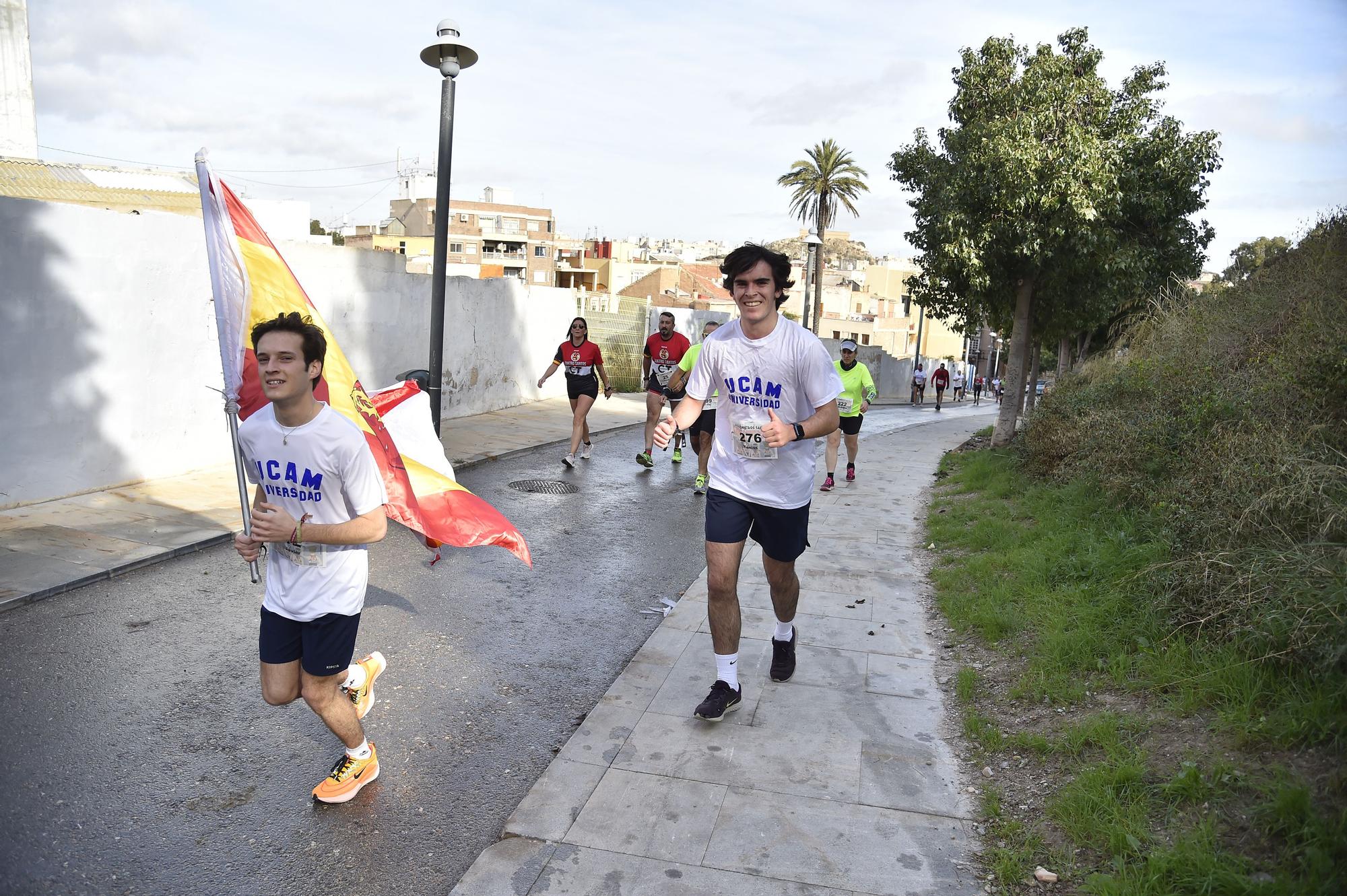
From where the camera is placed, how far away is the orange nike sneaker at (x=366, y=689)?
13.0 feet

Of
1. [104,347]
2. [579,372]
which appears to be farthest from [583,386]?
[104,347]

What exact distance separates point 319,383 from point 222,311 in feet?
2.47

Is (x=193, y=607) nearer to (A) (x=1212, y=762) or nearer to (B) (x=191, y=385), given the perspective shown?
(B) (x=191, y=385)

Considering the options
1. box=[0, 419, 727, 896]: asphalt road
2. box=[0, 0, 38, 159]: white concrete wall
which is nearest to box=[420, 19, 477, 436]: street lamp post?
box=[0, 419, 727, 896]: asphalt road

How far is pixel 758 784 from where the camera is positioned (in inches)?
150

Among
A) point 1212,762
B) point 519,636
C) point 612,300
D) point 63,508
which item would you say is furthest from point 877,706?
point 612,300

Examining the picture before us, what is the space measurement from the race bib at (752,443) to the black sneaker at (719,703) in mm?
1106

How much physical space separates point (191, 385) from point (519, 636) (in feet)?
19.3

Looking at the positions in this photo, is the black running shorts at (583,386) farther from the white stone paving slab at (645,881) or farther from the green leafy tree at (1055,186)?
the white stone paving slab at (645,881)

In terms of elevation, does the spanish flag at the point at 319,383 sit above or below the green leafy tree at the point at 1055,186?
below

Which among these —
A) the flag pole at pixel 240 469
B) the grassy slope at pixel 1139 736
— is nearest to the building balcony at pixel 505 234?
the grassy slope at pixel 1139 736

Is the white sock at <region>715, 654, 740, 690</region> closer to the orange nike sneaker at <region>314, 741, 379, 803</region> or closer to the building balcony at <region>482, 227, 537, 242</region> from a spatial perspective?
the orange nike sneaker at <region>314, 741, 379, 803</region>

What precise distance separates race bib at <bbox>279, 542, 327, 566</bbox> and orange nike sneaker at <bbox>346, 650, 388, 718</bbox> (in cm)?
82

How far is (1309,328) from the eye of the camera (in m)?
6.61
